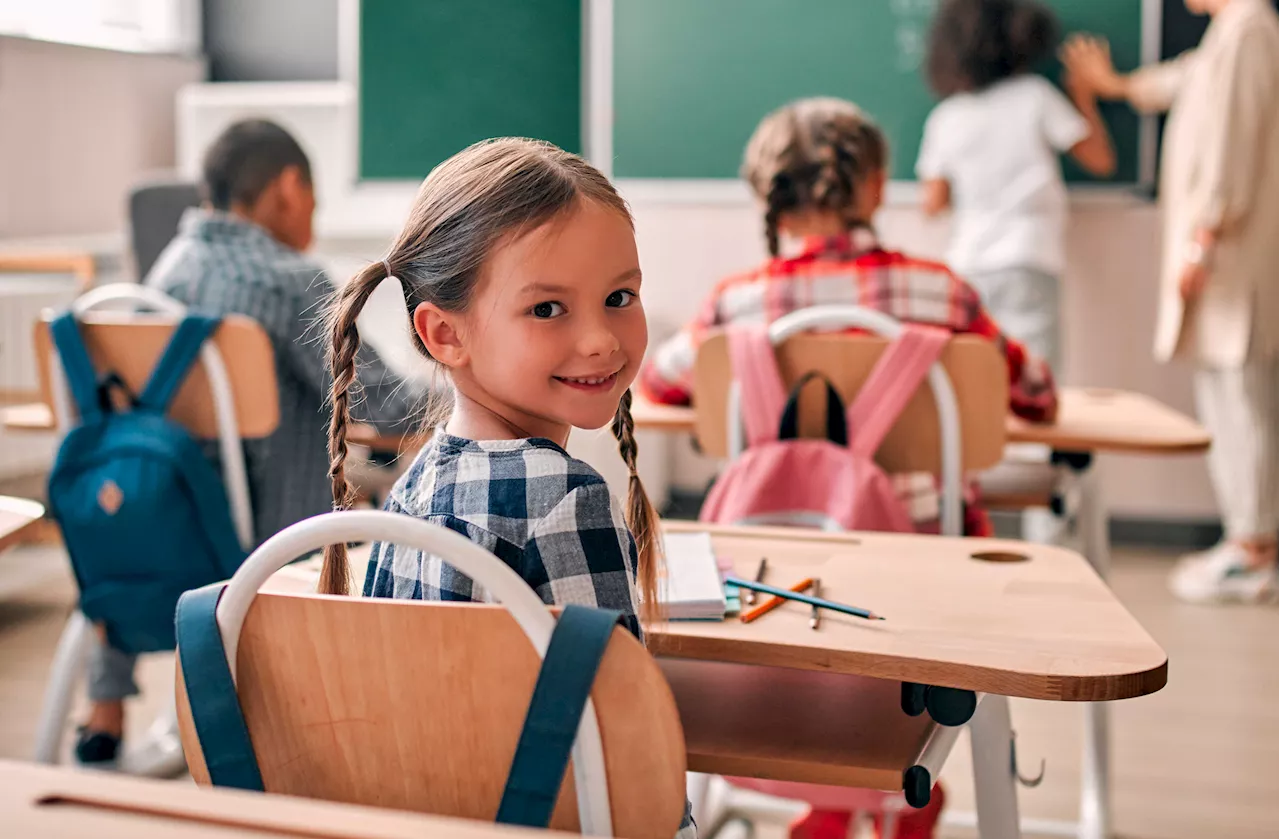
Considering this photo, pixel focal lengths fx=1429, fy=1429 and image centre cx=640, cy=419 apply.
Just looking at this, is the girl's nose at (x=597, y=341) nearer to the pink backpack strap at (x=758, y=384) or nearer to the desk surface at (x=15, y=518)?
the desk surface at (x=15, y=518)

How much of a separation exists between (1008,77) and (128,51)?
9.19 feet

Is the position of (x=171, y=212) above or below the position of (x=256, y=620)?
above

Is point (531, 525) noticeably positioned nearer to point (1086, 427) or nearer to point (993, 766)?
point (993, 766)

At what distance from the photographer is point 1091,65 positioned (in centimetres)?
414

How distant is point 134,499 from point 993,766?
1466 millimetres

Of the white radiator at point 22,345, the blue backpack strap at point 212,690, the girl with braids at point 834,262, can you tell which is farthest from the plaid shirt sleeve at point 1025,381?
the white radiator at point 22,345

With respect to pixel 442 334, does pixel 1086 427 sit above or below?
below

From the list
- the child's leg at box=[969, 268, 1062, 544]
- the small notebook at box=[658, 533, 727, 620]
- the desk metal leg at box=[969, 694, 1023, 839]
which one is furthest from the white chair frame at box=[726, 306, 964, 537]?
the child's leg at box=[969, 268, 1062, 544]

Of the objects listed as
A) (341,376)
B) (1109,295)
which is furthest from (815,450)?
(1109,295)

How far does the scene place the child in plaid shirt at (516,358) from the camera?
1021 mm

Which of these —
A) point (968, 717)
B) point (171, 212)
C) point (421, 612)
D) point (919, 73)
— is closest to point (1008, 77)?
point (919, 73)

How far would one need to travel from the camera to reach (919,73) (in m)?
4.34

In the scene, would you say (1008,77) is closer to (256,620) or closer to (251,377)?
(251,377)

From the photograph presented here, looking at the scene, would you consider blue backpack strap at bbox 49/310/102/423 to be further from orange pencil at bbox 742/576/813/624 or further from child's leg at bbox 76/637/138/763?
orange pencil at bbox 742/576/813/624
